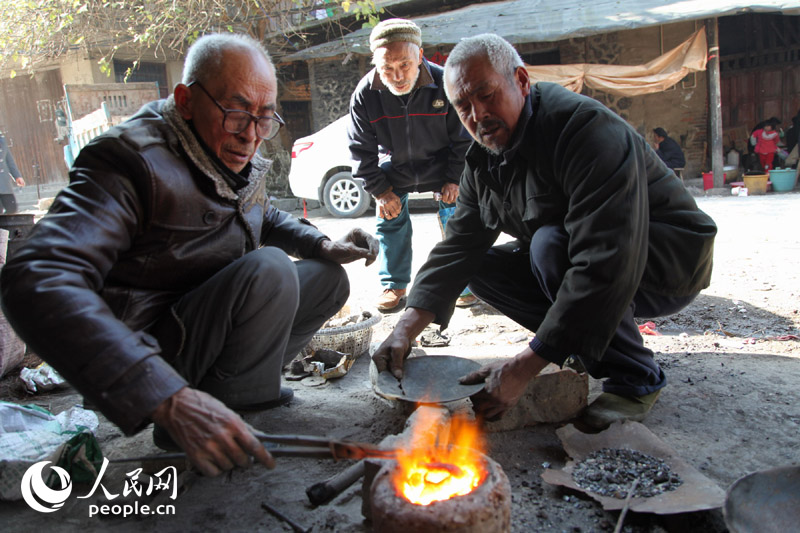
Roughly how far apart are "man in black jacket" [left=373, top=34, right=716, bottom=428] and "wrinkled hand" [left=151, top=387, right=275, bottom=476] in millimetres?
917

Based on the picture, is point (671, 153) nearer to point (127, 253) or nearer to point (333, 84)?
point (333, 84)

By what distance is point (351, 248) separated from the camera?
8.75 ft

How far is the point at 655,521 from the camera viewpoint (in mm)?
1720

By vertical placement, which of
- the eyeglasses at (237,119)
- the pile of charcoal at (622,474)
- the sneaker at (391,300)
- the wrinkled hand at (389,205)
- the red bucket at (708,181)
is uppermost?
the eyeglasses at (237,119)

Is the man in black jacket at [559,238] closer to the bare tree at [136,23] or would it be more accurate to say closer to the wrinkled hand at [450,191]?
the wrinkled hand at [450,191]

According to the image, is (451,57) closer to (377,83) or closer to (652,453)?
(652,453)

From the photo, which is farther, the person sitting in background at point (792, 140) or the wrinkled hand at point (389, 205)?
the person sitting in background at point (792, 140)

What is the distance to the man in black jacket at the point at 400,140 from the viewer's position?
413 centimetres

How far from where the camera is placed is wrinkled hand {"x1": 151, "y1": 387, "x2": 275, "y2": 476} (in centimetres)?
139

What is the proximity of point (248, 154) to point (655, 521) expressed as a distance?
1832 mm

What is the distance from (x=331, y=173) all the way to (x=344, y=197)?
542 mm

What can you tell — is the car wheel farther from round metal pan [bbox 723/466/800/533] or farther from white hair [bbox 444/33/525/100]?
round metal pan [bbox 723/466/800/533]

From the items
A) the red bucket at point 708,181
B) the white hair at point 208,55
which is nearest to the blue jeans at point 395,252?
the white hair at point 208,55

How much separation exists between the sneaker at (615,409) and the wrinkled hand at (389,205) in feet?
7.88
